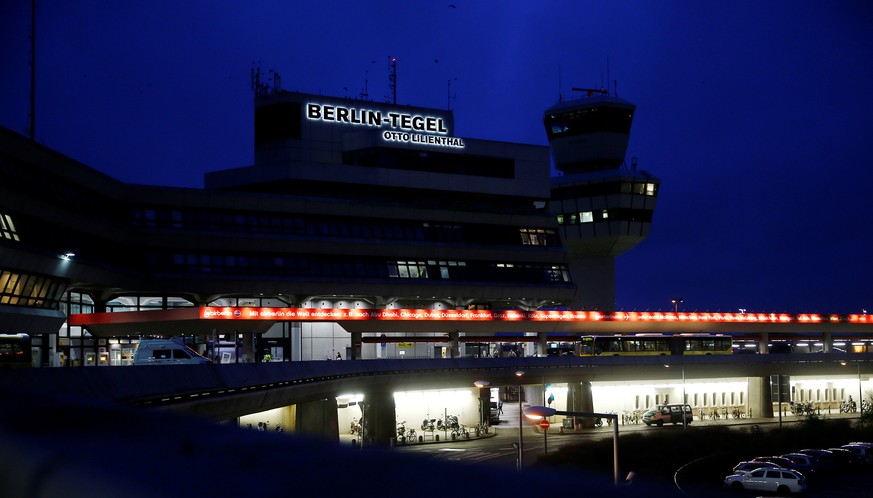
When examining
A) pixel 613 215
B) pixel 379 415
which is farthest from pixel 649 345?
pixel 613 215

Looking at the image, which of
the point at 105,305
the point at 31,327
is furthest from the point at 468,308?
the point at 31,327

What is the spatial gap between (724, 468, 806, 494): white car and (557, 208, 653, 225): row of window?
252 ft

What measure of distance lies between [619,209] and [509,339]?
1062 inches

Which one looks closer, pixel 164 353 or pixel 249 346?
pixel 164 353

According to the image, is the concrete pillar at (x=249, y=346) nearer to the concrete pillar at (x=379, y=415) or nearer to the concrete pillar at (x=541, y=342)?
the concrete pillar at (x=379, y=415)

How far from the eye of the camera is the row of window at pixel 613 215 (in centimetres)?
12475

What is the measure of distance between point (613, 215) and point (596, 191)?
3.85 metres

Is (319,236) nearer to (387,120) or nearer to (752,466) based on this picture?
(387,120)

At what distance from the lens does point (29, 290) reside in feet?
201

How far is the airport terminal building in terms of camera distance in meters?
78.8

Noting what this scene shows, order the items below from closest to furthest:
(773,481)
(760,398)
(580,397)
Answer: (773,481)
(580,397)
(760,398)

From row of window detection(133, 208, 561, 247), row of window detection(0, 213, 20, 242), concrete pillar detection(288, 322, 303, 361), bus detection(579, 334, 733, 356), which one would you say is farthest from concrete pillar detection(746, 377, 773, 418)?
row of window detection(0, 213, 20, 242)

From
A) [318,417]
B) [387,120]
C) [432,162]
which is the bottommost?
[318,417]

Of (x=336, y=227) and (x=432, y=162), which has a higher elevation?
(x=432, y=162)
